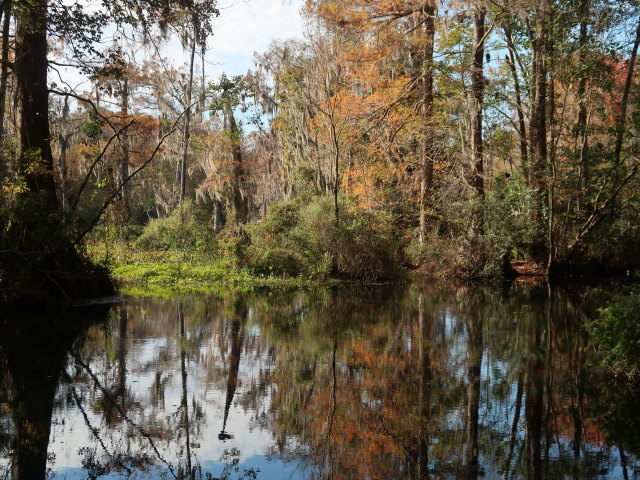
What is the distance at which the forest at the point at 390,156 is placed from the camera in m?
11.6

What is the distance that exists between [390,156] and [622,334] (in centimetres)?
1772

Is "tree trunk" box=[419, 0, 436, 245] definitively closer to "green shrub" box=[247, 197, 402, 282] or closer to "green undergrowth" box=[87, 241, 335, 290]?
"green shrub" box=[247, 197, 402, 282]

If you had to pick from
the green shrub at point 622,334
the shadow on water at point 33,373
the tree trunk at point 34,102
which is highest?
the tree trunk at point 34,102

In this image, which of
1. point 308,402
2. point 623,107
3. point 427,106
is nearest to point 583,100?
point 623,107

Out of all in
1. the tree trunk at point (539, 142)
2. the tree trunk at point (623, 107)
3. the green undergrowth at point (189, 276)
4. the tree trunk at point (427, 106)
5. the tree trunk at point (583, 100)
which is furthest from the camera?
the tree trunk at point (427, 106)

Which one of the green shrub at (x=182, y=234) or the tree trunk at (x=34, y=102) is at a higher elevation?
the tree trunk at (x=34, y=102)

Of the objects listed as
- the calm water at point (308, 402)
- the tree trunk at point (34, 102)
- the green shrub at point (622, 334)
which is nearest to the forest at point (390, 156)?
the tree trunk at point (34, 102)

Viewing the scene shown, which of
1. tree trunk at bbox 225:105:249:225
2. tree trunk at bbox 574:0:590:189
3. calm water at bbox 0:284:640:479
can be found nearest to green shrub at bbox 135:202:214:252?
tree trunk at bbox 225:105:249:225

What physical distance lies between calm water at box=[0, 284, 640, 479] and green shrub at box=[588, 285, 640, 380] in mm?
262

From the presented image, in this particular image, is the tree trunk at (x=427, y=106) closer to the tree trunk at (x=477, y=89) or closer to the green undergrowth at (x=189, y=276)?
the tree trunk at (x=477, y=89)

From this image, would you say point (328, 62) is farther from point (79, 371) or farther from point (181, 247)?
point (79, 371)

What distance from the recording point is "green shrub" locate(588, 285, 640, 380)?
5801mm

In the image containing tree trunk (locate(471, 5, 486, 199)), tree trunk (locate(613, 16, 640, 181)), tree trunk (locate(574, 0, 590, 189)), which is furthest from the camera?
tree trunk (locate(471, 5, 486, 199))

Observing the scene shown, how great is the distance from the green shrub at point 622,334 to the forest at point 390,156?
884 cm
